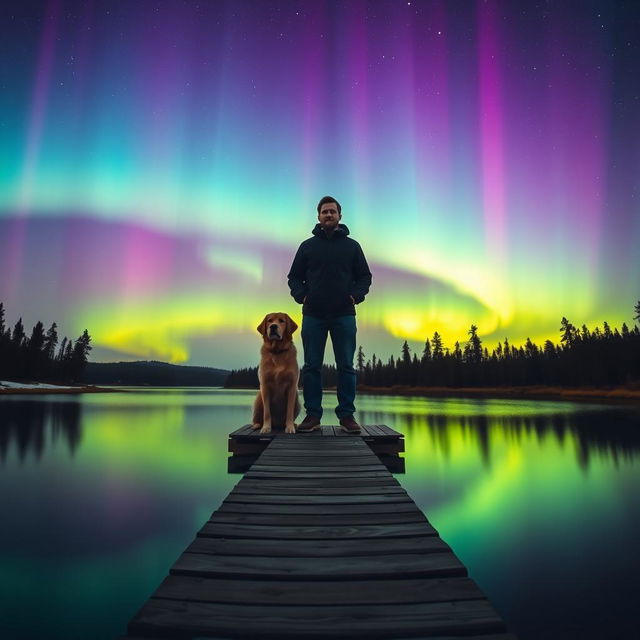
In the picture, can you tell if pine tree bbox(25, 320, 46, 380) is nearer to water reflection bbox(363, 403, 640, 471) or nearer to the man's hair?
water reflection bbox(363, 403, 640, 471)

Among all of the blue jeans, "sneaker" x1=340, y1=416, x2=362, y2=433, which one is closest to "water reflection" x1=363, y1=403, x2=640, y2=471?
"sneaker" x1=340, y1=416, x2=362, y2=433

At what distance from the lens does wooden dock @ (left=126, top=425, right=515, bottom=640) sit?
1575mm

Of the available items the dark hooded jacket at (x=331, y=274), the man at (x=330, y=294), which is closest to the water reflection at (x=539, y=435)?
the man at (x=330, y=294)

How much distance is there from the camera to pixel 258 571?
78.7 inches

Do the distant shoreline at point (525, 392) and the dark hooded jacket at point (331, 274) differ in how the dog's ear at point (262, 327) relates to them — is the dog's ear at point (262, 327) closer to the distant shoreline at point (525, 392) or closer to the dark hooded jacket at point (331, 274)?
the dark hooded jacket at point (331, 274)

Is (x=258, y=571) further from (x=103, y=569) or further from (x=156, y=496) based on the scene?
(x=156, y=496)

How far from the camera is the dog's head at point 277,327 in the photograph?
21.6ft

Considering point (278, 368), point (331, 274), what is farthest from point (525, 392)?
point (331, 274)

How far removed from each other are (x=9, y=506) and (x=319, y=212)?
8288 mm

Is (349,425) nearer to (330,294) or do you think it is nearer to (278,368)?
(278,368)

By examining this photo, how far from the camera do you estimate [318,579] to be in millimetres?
1974

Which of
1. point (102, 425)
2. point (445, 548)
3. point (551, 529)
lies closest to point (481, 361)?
point (102, 425)

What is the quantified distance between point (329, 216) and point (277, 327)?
74.7 inches

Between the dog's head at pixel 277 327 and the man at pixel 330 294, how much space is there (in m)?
0.36
